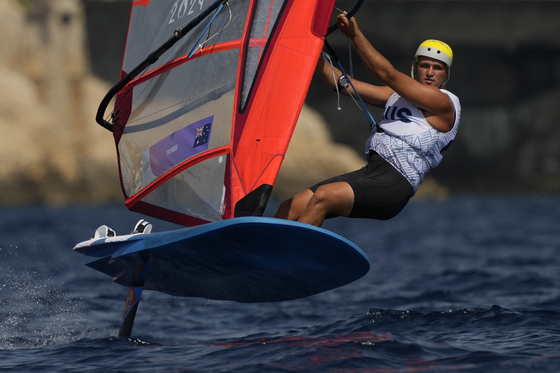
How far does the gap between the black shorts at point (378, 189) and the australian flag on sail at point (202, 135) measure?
3.05 ft

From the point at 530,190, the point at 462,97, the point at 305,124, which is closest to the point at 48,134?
the point at 305,124

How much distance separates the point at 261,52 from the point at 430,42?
1220mm

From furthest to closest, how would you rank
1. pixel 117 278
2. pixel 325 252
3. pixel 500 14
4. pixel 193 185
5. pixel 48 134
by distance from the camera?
pixel 500 14, pixel 48 134, pixel 117 278, pixel 193 185, pixel 325 252

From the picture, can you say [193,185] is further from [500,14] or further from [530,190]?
[530,190]

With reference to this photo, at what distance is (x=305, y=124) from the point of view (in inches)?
1014

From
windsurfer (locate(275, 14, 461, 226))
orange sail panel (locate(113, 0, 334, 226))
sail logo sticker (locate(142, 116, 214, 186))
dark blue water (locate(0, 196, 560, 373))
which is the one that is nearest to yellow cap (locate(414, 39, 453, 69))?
windsurfer (locate(275, 14, 461, 226))

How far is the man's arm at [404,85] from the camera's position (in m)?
4.48

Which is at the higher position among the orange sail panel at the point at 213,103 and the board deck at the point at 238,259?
the orange sail panel at the point at 213,103

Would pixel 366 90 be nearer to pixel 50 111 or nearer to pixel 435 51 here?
pixel 435 51

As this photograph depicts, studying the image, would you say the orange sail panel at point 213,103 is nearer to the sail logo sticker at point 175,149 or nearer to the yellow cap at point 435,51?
the sail logo sticker at point 175,149

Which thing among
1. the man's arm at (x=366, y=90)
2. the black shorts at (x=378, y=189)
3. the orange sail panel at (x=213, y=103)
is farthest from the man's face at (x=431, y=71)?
the orange sail panel at (x=213, y=103)

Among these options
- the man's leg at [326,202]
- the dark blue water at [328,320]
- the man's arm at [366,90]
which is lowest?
the dark blue water at [328,320]

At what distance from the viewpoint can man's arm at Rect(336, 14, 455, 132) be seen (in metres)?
4.48

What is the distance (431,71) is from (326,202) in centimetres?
128
